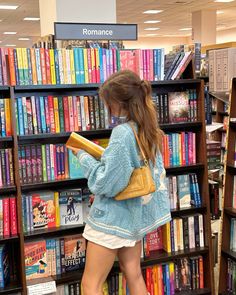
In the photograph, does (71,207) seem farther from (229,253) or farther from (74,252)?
(229,253)

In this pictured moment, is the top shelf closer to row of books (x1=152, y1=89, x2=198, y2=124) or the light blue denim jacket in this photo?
row of books (x1=152, y1=89, x2=198, y2=124)

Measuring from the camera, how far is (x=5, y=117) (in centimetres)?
237

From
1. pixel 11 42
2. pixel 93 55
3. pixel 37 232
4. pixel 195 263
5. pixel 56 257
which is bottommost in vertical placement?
pixel 195 263

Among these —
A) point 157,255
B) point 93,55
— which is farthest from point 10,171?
point 157,255

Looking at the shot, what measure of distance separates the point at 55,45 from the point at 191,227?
151 centimetres

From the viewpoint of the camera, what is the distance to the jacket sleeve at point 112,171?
6.09ft

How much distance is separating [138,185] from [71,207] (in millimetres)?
829

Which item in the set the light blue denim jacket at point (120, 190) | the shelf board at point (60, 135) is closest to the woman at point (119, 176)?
the light blue denim jacket at point (120, 190)

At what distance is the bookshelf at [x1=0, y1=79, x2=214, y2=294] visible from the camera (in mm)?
2389

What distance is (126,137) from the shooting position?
6.18 feet

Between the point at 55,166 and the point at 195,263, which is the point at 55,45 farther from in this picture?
the point at 195,263

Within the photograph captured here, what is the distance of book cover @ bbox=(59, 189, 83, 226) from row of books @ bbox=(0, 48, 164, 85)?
686 mm

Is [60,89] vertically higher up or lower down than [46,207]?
higher up

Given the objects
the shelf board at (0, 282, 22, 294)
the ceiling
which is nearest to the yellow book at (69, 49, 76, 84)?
the shelf board at (0, 282, 22, 294)
